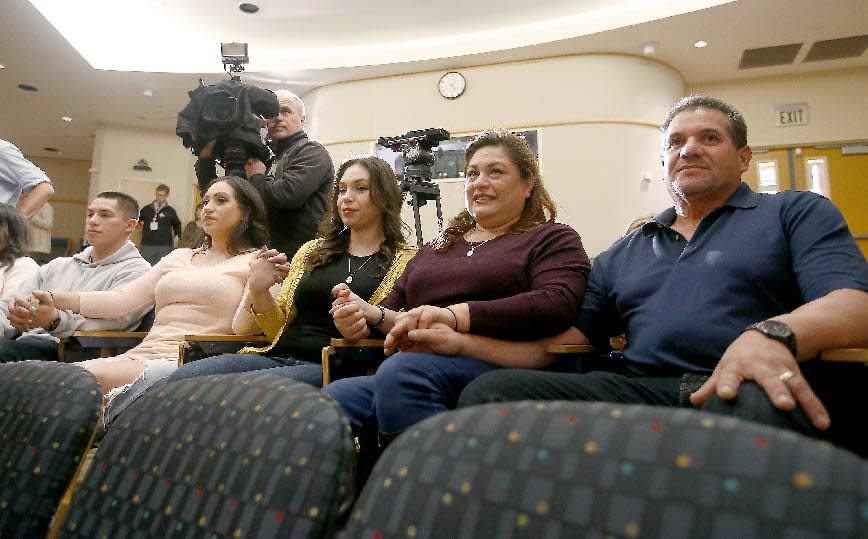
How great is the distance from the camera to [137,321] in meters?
2.26

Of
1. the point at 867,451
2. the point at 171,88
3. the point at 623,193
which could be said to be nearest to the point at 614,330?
the point at 867,451

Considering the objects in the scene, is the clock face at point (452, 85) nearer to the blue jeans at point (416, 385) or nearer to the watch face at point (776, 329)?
the blue jeans at point (416, 385)

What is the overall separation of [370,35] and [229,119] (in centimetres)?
385

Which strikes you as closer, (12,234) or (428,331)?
(428,331)

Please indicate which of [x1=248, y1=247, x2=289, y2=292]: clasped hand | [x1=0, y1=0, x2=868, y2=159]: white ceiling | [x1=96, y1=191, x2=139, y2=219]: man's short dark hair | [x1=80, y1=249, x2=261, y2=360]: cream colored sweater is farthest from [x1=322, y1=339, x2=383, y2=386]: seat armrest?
[x1=0, y1=0, x2=868, y2=159]: white ceiling

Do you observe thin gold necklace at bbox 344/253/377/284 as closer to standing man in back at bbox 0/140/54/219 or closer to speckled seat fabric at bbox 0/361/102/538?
speckled seat fabric at bbox 0/361/102/538

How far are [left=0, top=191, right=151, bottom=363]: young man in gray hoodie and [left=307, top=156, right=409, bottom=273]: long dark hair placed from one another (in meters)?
0.80

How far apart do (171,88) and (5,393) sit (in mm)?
6383

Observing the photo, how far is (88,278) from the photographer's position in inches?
93.7

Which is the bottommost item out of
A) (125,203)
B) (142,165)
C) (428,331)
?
(428,331)

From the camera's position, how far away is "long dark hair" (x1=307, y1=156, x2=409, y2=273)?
6.41ft

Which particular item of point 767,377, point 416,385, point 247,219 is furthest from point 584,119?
point 767,377

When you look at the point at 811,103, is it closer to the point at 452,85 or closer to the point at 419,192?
the point at 452,85

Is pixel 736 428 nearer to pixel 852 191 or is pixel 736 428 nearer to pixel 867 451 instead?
pixel 867 451
